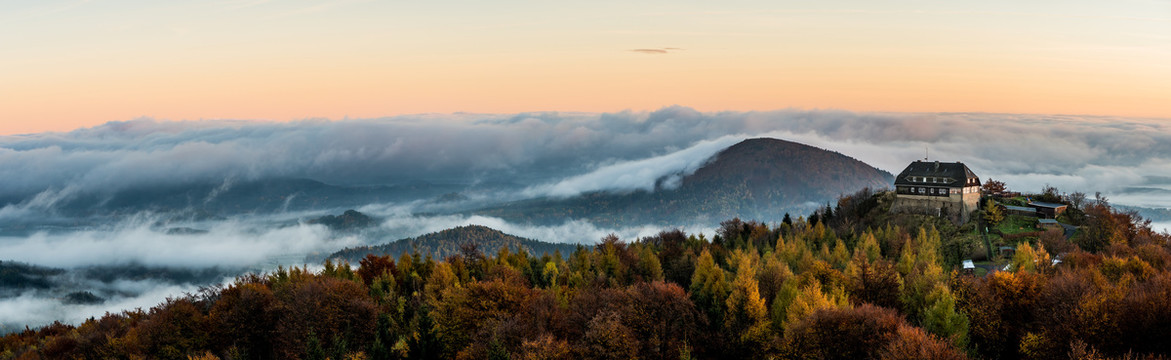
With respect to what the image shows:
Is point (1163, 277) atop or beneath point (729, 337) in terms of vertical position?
atop

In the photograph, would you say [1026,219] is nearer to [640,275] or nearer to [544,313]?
[640,275]

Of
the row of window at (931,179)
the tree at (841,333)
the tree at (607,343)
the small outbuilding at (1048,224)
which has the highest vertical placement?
the row of window at (931,179)

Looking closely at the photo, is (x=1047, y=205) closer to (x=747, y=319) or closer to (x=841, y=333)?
(x=747, y=319)

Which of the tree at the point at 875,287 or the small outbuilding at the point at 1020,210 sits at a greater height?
→ the tree at the point at 875,287

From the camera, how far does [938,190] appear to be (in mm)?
159375

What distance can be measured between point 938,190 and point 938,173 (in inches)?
176

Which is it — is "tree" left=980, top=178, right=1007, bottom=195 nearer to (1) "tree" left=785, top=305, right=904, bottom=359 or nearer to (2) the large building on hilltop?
(2) the large building on hilltop

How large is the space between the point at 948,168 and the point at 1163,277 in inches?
3324

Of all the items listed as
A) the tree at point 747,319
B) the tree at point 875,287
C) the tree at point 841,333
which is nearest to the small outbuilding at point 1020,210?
the tree at point 875,287

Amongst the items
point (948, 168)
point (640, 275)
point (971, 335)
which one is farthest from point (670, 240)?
point (971, 335)

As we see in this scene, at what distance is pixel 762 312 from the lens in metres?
82.6

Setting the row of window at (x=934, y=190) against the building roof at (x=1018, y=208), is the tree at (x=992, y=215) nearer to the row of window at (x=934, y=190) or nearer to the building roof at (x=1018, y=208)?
the row of window at (x=934, y=190)

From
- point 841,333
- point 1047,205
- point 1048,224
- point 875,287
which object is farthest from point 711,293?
point 1047,205

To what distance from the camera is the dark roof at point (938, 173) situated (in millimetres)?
157125
